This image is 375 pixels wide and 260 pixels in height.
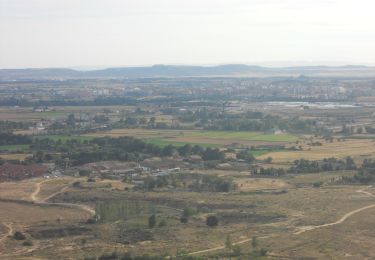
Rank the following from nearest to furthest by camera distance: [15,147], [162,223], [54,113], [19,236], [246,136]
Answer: [19,236]
[162,223]
[15,147]
[246,136]
[54,113]

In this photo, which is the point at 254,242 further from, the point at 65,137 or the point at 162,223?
the point at 65,137

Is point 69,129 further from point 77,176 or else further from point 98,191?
point 98,191

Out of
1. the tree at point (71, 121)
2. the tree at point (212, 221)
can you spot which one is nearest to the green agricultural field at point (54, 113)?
the tree at point (71, 121)

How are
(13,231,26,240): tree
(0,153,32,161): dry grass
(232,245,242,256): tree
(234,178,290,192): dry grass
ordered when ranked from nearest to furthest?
(232,245,242,256): tree < (13,231,26,240): tree < (234,178,290,192): dry grass < (0,153,32,161): dry grass

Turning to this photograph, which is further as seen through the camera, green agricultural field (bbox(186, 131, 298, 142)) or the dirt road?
green agricultural field (bbox(186, 131, 298, 142))

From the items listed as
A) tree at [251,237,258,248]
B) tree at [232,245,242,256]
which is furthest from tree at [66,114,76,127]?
tree at [232,245,242,256]

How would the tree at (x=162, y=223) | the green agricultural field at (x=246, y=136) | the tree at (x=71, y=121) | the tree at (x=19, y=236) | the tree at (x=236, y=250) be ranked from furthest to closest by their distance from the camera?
the tree at (x=71, y=121) → the green agricultural field at (x=246, y=136) → the tree at (x=162, y=223) → the tree at (x=19, y=236) → the tree at (x=236, y=250)

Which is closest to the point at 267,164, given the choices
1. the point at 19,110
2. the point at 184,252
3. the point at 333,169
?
the point at 333,169

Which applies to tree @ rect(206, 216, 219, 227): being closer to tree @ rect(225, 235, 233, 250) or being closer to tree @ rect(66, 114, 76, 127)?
tree @ rect(225, 235, 233, 250)

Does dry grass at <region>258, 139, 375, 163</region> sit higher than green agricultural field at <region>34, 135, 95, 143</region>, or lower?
higher

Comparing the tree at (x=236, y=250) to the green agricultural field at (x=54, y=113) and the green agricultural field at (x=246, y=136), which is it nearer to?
the green agricultural field at (x=246, y=136)

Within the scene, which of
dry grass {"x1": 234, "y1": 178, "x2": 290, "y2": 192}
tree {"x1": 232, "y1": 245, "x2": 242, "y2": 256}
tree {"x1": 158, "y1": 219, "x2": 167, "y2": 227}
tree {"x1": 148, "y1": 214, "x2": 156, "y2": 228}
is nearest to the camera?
tree {"x1": 232, "y1": 245, "x2": 242, "y2": 256}

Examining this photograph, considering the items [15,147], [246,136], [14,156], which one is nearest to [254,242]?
[14,156]
